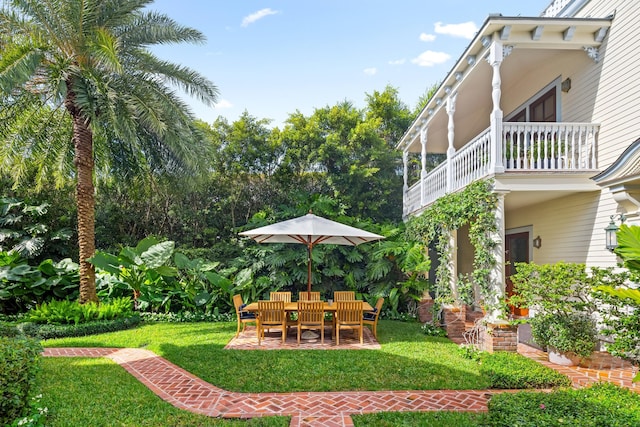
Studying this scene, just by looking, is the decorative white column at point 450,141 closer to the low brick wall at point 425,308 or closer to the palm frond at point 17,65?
the low brick wall at point 425,308

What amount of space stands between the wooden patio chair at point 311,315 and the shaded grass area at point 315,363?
0.74 m

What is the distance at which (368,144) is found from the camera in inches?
640

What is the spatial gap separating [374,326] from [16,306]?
1030 cm

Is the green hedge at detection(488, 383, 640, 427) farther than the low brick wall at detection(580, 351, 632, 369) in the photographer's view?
No

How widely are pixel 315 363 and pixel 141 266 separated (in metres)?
6.62

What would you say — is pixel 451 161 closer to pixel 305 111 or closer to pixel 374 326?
pixel 374 326

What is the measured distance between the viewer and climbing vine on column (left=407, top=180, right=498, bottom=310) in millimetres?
7652

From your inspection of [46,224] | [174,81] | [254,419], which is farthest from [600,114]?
[46,224]

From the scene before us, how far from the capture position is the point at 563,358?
265 inches

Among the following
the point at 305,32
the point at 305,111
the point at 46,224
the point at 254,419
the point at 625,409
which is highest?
the point at 305,32

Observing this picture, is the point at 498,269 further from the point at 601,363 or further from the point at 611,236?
the point at 601,363

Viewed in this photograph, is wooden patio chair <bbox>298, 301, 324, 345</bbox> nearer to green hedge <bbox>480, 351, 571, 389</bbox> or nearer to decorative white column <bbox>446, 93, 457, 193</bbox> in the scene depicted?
green hedge <bbox>480, 351, 571, 389</bbox>

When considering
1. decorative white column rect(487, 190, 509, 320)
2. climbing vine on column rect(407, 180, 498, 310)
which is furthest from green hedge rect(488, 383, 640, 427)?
climbing vine on column rect(407, 180, 498, 310)

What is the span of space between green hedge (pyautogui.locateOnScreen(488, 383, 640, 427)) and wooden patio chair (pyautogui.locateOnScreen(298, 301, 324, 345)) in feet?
15.7
